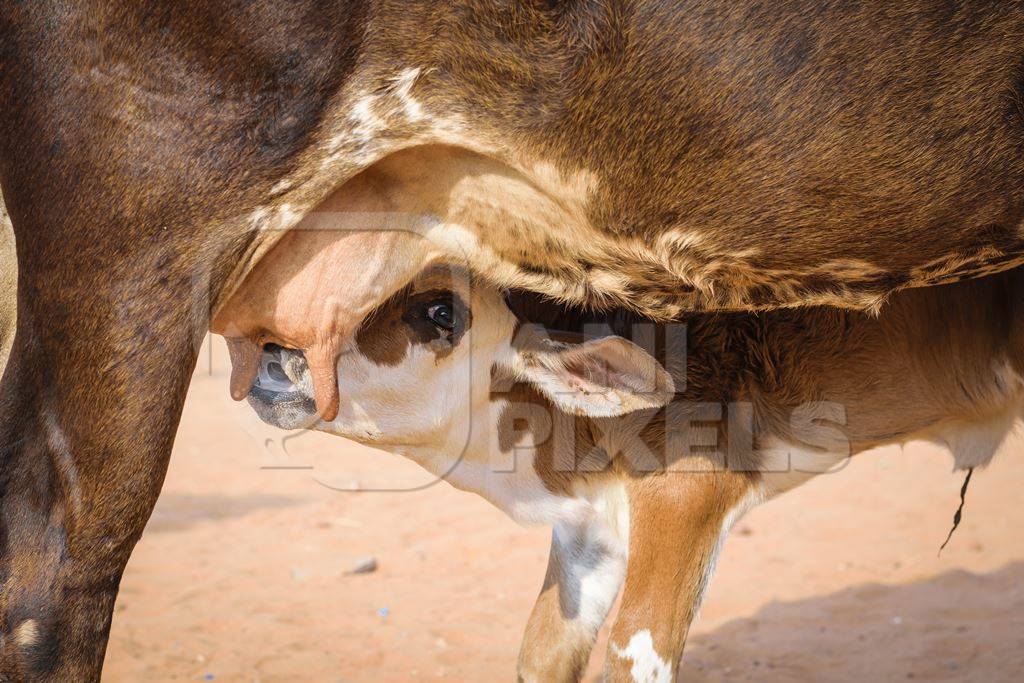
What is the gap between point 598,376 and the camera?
13.2 feet

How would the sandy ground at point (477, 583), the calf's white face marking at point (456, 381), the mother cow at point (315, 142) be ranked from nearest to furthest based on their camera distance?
the mother cow at point (315, 142), the calf's white face marking at point (456, 381), the sandy ground at point (477, 583)

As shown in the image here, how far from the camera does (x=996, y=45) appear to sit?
2.56 metres

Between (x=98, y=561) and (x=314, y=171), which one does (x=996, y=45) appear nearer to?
(x=314, y=171)

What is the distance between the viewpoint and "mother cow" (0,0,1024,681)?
8.07 feet

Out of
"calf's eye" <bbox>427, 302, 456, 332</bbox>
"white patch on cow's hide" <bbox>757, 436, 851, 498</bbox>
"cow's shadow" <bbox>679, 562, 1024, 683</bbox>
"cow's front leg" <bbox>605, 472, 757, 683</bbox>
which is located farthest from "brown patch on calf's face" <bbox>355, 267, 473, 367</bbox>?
"cow's shadow" <bbox>679, 562, 1024, 683</bbox>

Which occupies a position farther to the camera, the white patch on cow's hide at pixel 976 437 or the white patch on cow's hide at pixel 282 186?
the white patch on cow's hide at pixel 976 437

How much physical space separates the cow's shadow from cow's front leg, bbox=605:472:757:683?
Answer: 1413 mm

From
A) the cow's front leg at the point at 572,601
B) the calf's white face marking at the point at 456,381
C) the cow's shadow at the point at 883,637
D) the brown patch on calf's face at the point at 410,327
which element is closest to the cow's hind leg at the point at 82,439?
the calf's white face marking at the point at 456,381

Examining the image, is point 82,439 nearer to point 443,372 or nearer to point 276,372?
point 276,372

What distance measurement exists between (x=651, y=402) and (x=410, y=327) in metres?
0.98

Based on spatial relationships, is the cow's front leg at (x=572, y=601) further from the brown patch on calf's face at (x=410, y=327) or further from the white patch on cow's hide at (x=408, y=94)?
the white patch on cow's hide at (x=408, y=94)

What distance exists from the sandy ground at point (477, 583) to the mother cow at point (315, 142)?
7.26 feet

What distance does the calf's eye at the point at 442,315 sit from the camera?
4.29 meters

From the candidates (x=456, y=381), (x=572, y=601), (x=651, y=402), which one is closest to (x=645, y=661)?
(x=572, y=601)
